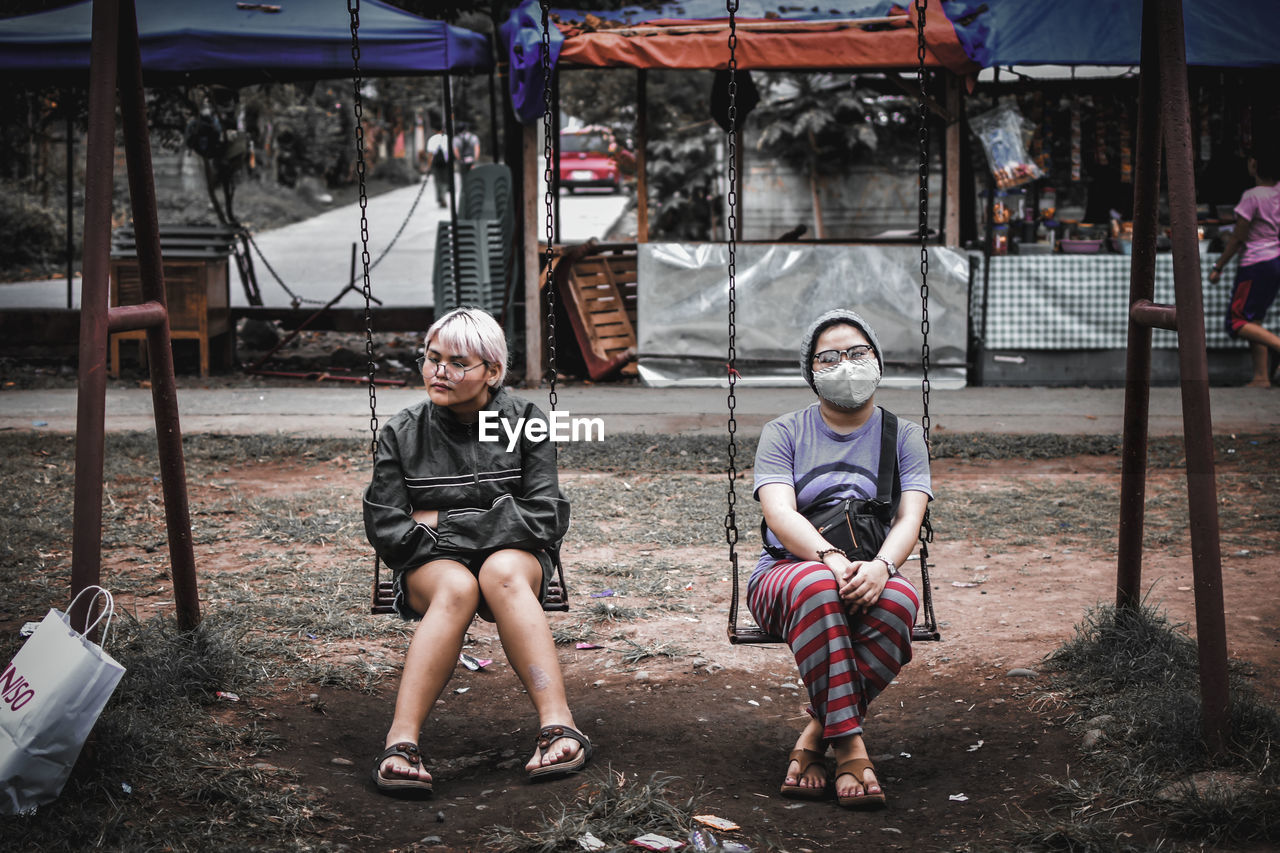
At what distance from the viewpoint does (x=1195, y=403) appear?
323cm

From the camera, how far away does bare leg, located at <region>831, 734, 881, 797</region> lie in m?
3.21

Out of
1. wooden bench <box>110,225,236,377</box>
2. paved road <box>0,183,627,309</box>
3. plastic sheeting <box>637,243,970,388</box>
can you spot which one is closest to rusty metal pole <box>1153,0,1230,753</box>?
plastic sheeting <box>637,243,970,388</box>

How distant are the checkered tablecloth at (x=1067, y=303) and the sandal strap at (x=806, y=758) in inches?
271

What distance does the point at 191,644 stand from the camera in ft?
12.8

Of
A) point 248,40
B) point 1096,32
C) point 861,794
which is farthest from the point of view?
point 248,40

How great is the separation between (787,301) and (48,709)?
7.49 metres

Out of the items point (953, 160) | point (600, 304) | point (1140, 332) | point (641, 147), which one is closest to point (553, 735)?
point (1140, 332)

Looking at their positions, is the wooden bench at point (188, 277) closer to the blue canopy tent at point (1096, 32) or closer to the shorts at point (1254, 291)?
the blue canopy tent at point (1096, 32)

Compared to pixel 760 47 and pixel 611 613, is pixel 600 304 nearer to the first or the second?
pixel 760 47

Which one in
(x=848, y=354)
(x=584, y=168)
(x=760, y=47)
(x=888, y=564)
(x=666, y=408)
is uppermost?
(x=584, y=168)

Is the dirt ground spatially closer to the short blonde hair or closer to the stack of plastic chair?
the short blonde hair

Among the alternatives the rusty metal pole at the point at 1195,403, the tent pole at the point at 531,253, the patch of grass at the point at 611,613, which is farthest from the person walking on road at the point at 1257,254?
the rusty metal pole at the point at 1195,403

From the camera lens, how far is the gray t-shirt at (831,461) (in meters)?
3.50

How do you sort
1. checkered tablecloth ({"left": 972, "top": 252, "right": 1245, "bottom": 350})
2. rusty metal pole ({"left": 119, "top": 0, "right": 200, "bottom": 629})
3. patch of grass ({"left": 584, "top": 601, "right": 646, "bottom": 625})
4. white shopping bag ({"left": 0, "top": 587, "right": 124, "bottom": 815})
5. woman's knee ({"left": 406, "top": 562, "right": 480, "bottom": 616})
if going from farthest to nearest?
checkered tablecloth ({"left": 972, "top": 252, "right": 1245, "bottom": 350}) → patch of grass ({"left": 584, "top": 601, "right": 646, "bottom": 625}) → rusty metal pole ({"left": 119, "top": 0, "right": 200, "bottom": 629}) → woman's knee ({"left": 406, "top": 562, "right": 480, "bottom": 616}) → white shopping bag ({"left": 0, "top": 587, "right": 124, "bottom": 815})
